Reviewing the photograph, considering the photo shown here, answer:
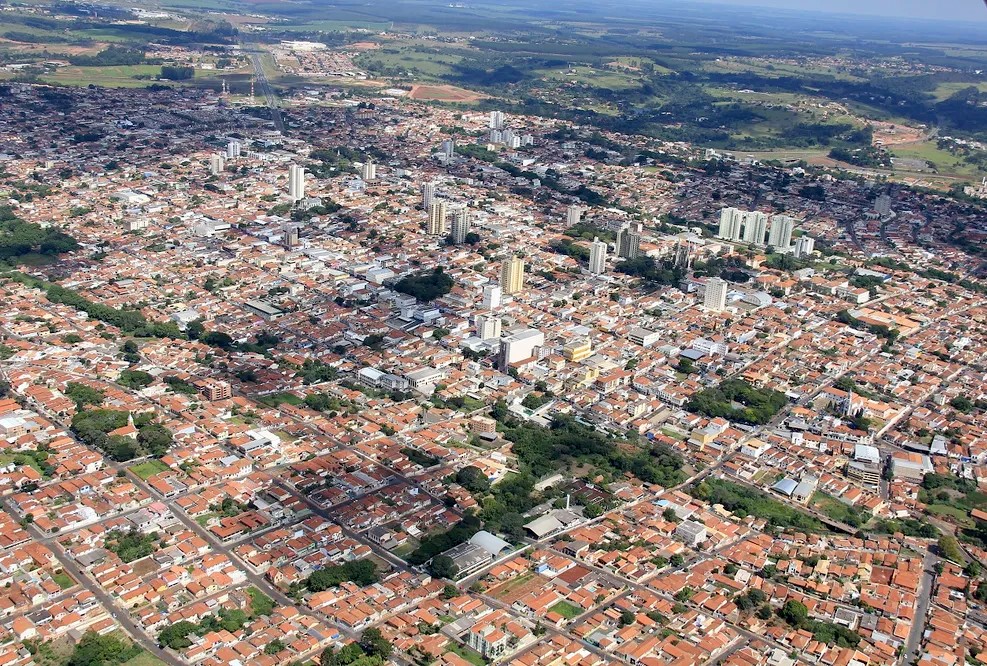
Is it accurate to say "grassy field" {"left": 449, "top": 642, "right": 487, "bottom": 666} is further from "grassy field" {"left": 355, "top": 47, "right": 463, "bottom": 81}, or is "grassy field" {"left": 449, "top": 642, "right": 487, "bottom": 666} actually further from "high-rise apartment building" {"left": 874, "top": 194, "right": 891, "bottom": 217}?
"grassy field" {"left": 355, "top": 47, "right": 463, "bottom": 81}

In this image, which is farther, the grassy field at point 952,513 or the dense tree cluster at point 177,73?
the dense tree cluster at point 177,73

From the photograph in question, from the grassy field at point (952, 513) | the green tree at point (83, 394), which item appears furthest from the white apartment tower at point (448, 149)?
the grassy field at point (952, 513)

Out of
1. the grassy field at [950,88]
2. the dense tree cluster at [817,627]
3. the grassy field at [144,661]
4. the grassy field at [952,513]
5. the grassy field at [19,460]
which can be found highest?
the grassy field at [950,88]

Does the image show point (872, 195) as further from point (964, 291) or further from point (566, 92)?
point (566, 92)

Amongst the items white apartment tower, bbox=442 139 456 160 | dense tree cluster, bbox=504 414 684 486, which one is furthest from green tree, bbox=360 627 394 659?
white apartment tower, bbox=442 139 456 160

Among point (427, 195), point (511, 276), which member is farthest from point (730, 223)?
point (511, 276)

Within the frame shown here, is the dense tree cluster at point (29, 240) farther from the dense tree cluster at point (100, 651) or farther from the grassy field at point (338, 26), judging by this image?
the grassy field at point (338, 26)

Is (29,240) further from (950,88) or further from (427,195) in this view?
(950,88)
